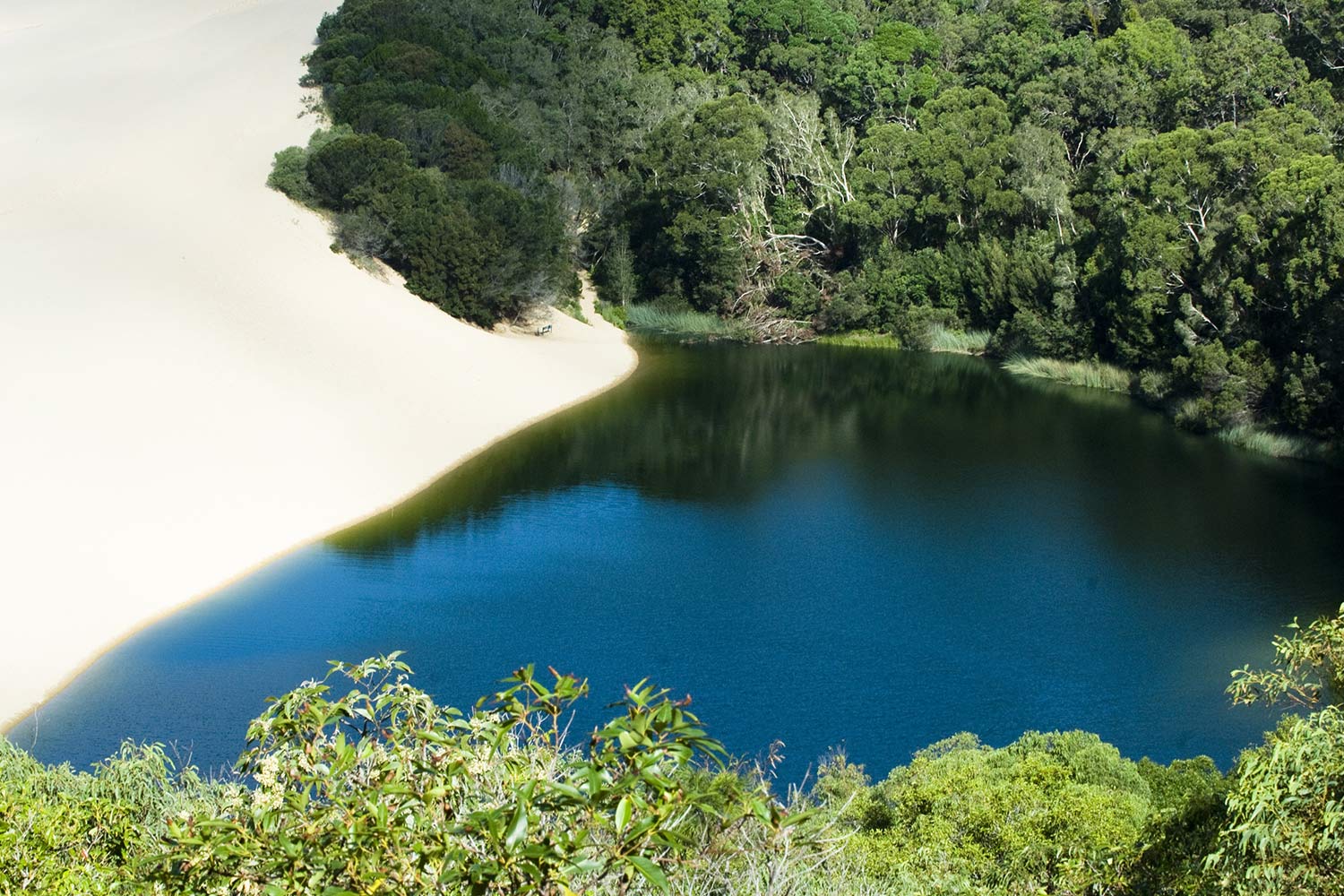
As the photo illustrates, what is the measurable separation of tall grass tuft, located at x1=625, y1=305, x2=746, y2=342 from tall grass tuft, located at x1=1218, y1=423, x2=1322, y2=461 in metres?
21.9

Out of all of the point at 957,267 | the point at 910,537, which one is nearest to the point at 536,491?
the point at 910,537

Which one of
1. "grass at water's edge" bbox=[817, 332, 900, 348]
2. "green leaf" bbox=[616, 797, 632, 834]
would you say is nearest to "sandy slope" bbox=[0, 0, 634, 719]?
"grass at water's edge" bbox=[817, 332, 900, 348]

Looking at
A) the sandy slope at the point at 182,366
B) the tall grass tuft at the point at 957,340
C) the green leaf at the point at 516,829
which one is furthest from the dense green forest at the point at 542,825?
the tall grass tuft at the point at 957,340

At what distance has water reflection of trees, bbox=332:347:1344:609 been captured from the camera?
1097 inches

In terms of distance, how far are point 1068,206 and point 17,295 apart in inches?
1289

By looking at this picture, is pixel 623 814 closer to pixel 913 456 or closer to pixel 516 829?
pixel 516 829

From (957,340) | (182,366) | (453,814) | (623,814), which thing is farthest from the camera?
(957,340)

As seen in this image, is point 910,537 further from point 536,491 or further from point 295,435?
point 295,435

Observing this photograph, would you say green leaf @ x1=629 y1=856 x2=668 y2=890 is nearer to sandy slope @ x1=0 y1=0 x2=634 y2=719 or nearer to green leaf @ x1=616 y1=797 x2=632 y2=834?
green leaf @ x1=616 y1=797 x2=632 y2=834

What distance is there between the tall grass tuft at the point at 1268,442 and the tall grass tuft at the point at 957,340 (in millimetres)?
14655

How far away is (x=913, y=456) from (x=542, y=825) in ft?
93.2

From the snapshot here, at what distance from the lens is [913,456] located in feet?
111

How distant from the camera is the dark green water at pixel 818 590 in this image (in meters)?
18.9

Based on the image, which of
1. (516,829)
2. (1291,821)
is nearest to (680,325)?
(1291,821)
